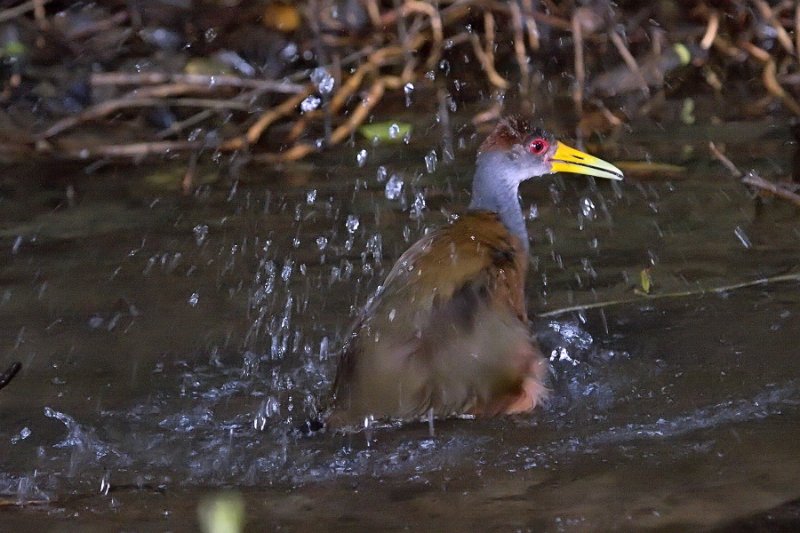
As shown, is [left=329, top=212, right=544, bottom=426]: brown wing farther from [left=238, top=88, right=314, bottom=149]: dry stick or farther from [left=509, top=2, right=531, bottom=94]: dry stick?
[left=509, top=2, right=531, bottom=94]: dry stick

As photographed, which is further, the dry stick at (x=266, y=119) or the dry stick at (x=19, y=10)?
the dry stick at (x=19, y=10)

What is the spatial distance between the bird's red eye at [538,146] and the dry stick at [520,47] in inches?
82.2

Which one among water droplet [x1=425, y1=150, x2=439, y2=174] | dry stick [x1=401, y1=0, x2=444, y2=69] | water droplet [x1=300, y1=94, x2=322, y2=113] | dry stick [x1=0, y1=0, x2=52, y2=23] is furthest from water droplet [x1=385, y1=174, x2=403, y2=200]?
dry stick [x1=0, y1=0, x2=52, y2=23]

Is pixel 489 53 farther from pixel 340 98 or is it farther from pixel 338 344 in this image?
pixel 338 344

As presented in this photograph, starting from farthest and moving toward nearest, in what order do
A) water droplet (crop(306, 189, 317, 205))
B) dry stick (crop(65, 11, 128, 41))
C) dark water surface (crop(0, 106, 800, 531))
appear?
dry stick (crop(65, 11, 128, 41)) → water droplet (crop(306, 189, 317, 205)) → dark water surface (crop(0, 106, 800, 531))

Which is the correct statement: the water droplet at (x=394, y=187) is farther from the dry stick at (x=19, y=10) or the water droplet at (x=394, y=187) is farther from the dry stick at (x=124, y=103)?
the dry stick at (x=19, y=10)

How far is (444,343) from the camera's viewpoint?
12.6 ft

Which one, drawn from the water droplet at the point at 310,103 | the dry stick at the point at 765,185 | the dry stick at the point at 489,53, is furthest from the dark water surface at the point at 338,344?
the dry stick at the point at 489,53

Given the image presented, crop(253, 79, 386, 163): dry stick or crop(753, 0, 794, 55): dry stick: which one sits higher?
crop(253, 79, 386, 163): dry stick

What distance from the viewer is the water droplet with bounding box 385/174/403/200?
595 centimetres

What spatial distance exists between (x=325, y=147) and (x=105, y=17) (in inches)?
79.8

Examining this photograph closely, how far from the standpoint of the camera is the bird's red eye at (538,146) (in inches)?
208

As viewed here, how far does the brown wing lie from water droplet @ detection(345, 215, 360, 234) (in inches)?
51.9

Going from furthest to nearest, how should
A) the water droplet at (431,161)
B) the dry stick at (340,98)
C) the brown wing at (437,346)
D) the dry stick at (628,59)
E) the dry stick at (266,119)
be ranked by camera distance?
1. the dry stick at (628,59)
2. the dry stick at (340,98)
3. the dry stick at (266,119)
4. the water droplet at (431,161)
5. the brown wing at (437,346)
